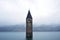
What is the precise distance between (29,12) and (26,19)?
1760mm

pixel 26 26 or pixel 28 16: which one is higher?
pixel 28 16

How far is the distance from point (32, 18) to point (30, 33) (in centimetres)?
329

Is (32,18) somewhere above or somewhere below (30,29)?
above

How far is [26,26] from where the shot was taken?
3169 cm

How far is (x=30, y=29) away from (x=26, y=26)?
3.49ft

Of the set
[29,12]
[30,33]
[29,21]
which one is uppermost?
[29,12]

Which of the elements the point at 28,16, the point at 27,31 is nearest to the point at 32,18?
the point at 28,16

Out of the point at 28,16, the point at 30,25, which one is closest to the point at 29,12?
the point at 28,16

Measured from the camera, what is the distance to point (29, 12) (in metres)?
32.7

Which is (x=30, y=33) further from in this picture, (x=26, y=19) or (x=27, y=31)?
(x=26, y=19)

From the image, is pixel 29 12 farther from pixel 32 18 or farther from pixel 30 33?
pixel 30 33

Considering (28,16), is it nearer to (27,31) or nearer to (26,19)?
(26,19)

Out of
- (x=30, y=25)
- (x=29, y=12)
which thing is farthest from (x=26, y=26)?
(x=29, y=12)

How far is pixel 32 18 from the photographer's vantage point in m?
32.4
